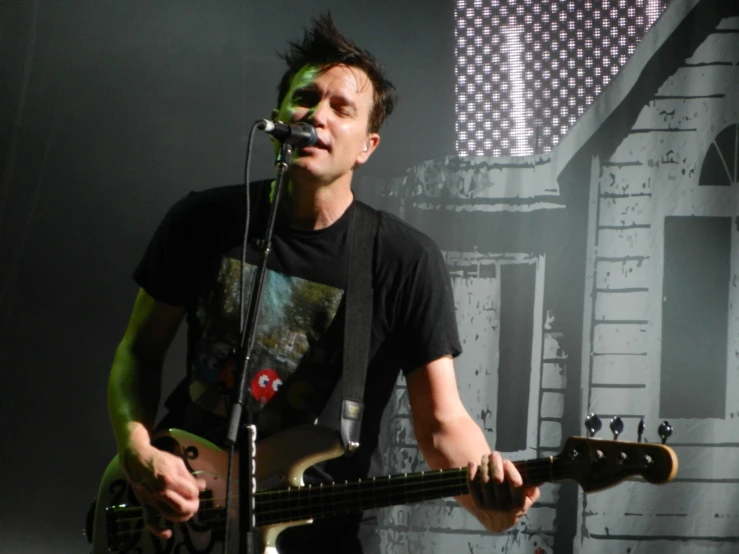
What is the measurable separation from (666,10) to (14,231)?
266cm

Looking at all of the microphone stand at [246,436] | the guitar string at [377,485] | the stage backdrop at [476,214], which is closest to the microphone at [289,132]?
the microphone stand at [246,436]

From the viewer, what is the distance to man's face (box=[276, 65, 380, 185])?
2344 mm

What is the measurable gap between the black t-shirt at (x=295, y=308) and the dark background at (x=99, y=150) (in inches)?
37.8

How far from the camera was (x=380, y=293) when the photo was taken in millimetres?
2391

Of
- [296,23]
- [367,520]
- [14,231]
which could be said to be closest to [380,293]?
[367,520]

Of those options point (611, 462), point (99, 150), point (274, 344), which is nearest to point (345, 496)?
point (274, 344)

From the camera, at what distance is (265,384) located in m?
2.27

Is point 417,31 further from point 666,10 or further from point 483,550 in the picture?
point 483,550

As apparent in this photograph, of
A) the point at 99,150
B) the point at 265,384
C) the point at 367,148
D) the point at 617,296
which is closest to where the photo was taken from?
the point at 265,384

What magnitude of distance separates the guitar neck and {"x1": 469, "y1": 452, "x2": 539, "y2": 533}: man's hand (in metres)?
0.09

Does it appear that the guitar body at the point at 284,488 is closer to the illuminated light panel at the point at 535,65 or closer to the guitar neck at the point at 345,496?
the guitar neck at the point at 345,496

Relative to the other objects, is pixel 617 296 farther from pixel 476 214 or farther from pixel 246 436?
pixel 246 436

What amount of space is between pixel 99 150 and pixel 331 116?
154 cm

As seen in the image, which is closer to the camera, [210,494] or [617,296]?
[210,494]
